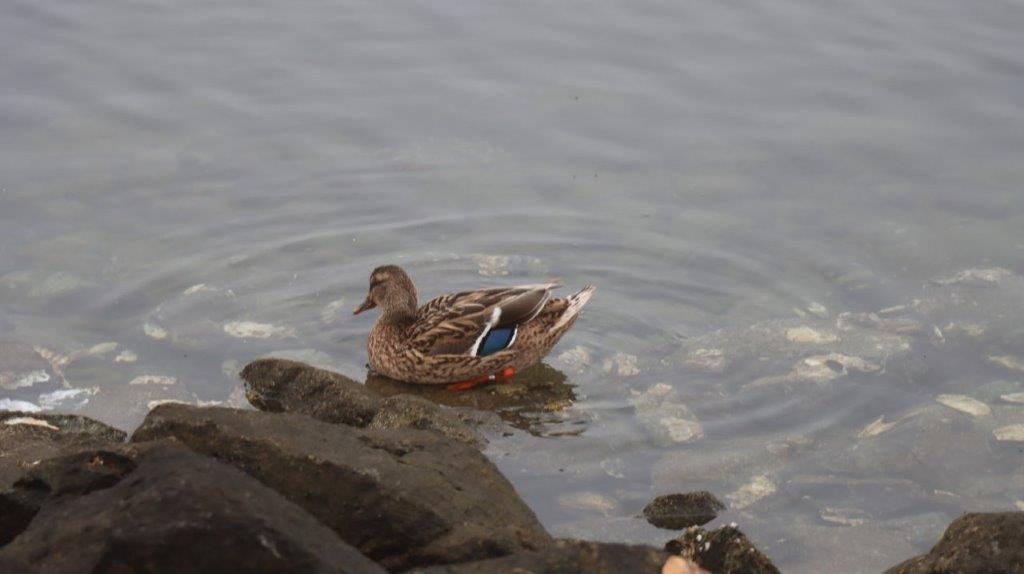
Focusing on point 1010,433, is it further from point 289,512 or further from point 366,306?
point 289,512

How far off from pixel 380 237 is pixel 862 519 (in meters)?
4.66

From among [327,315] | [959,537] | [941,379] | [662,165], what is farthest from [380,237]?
[959,537]

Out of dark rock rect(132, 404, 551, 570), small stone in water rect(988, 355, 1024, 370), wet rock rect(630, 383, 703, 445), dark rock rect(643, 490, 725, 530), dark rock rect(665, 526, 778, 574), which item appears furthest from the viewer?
small stone in water rect(988, 355, 1024, 370)

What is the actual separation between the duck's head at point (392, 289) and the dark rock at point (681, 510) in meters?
2.79

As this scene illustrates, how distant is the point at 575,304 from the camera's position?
9.67 meters

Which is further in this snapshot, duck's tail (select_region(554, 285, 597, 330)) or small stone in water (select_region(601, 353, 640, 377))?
duck's tail (select_region(554, 285, 597, 330))

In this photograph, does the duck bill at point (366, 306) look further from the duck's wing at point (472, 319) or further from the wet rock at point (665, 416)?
the wet rock at point (665, 416)

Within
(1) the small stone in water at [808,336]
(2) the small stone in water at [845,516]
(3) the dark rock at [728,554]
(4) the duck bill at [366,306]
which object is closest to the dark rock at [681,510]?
(2) the small stone in water at [845,516]

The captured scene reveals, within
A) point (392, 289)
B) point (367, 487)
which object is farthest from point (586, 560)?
point (392, 289)

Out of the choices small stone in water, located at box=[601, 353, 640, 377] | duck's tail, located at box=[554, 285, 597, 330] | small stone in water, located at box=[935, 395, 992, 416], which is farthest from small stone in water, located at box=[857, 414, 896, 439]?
duck's tail, located at box=[554, 285, 597, 330]

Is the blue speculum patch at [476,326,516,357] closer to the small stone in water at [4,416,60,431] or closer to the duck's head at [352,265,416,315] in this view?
the duck's head at [352,265,416,315]

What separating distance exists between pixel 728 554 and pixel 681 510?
1.39m

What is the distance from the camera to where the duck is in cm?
953

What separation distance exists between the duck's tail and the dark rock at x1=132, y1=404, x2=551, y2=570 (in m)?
3.58
